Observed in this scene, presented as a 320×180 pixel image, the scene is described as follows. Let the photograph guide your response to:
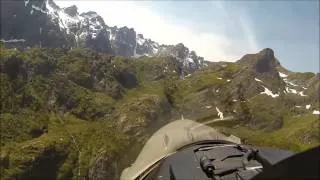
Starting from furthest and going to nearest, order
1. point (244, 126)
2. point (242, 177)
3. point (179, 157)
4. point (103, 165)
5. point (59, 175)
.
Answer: point (59, 175), point (244, 126), point (103, 165), point (179, 157), point (242, 177)

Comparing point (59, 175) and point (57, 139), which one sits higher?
point (57, 139)

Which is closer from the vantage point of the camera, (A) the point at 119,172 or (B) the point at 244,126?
(A) the point at 119,172

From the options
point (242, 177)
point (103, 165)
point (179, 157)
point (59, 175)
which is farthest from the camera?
point (59, 175)

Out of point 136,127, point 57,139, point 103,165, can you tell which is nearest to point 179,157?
point 103,165

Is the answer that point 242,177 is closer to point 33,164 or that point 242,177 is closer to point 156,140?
point 156,140

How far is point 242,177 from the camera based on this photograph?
4.04 m

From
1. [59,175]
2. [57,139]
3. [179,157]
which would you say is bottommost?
[59,175]

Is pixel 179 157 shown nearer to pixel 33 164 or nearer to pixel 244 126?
pixel 244 126

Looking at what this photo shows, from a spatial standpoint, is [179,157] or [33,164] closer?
[179,157]

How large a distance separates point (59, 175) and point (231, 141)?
165 meters

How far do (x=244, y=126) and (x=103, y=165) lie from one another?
2.32 m

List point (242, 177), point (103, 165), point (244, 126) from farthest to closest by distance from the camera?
point (244, 126)
point (103, 165)
point (242, 177)

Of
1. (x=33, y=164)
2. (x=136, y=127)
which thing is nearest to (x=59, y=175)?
(x=33, y=164)

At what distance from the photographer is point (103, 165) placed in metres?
5.70
